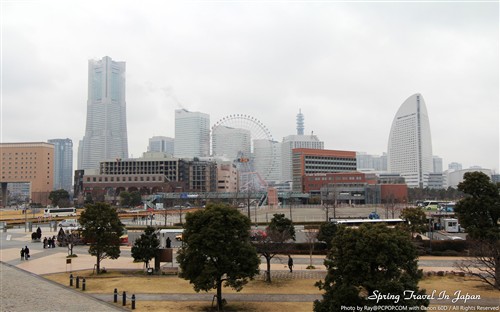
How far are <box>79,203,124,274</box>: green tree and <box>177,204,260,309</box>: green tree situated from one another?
36.4 feet

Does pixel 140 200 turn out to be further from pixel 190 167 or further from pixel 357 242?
pixel 357 242

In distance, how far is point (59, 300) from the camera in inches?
901

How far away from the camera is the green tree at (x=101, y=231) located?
103 feet

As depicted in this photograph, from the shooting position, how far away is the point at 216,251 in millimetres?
21562

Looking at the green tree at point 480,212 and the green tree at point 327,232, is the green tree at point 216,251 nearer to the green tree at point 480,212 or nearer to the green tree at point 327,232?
the green tree at point 480,212

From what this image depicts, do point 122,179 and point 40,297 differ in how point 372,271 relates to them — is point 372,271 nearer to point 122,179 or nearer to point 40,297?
point 40,297

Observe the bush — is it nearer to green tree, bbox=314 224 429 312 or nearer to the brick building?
green tree, bbox=314 224 429 312

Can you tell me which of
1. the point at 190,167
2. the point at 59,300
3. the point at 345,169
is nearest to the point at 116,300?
the point at 59,300

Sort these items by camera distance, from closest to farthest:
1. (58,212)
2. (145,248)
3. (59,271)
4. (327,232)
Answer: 1. (145,248)
2. (59,271)
3. (327,232)
4. (58,212)

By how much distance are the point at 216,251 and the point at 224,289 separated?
18.9 feet

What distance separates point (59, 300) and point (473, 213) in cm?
2502

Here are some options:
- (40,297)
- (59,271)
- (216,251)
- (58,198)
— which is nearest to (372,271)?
(216,251)

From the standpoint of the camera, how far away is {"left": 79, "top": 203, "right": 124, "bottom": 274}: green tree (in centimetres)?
3138

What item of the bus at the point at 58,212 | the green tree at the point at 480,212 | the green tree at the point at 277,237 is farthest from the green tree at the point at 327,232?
the bus at the point at 58,212
